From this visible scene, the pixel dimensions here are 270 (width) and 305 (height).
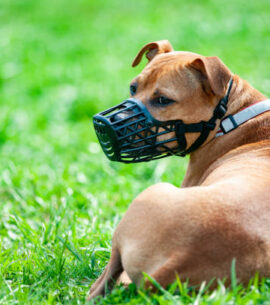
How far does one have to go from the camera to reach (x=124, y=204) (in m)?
5.18

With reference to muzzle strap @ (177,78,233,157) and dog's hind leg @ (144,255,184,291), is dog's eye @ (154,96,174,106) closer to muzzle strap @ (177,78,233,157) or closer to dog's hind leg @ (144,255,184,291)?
muzzle strap @ (177,78,233,157)

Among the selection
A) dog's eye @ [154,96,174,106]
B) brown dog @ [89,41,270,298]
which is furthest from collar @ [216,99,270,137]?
dog's eye @ [154,96,174,106]

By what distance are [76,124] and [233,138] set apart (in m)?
4.61

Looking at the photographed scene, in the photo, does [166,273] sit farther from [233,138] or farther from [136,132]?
[233,138]

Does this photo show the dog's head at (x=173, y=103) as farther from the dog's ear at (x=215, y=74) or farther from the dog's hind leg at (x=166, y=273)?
the dog's hind leg at (x=166, y=273)

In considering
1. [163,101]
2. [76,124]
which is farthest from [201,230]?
[76,124]

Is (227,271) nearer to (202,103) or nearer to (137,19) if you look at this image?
(202,103)

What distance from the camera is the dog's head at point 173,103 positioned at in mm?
3605

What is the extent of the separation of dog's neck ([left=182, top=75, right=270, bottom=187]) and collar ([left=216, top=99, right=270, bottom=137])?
32mm

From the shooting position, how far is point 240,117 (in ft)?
12.4

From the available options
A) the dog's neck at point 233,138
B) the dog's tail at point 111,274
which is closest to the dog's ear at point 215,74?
the dog's neck at point 233,138

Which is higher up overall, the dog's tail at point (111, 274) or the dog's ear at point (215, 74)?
the dog's ear at point (215, 74)

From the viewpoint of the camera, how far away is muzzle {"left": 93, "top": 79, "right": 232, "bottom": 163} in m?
3.56

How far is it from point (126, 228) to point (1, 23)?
13714mm
